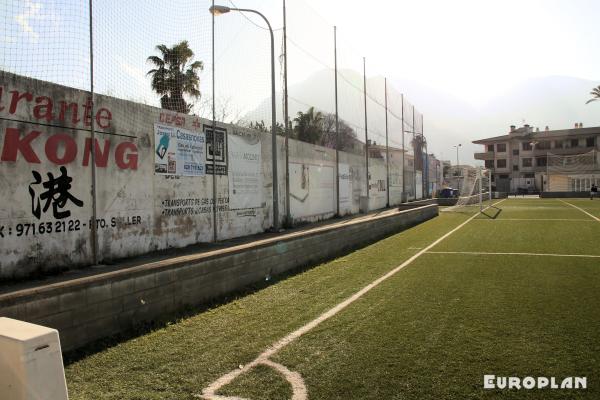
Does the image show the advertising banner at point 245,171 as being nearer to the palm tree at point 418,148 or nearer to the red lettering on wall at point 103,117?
the red lettering on wall at point 103,117

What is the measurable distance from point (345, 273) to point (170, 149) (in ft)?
16.9

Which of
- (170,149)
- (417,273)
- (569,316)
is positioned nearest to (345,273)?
(417,273)

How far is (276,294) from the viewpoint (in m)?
7.82

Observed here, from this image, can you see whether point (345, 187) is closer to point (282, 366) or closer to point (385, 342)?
point (385, 342)

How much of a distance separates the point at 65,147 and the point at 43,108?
77 cm

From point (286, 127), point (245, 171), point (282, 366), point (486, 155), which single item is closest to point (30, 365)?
point (282, 366)

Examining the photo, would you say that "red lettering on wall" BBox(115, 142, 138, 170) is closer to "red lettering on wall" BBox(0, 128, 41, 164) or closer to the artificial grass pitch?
"red lettering on wall" BBox(0, 128, 41, 164)

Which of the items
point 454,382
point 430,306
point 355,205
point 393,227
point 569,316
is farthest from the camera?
point 355,205

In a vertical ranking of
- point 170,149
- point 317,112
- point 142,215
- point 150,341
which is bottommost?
point 150,341

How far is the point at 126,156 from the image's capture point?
10.0 m

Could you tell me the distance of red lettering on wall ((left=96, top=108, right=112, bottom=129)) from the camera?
933 cm

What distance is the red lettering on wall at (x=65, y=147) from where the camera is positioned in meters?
8.34

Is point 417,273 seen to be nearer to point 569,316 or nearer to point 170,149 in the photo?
point 569,316

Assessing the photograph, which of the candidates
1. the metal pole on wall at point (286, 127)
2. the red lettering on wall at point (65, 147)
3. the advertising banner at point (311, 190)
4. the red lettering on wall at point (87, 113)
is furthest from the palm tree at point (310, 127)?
the red lettering on wall at point (65, 147)
